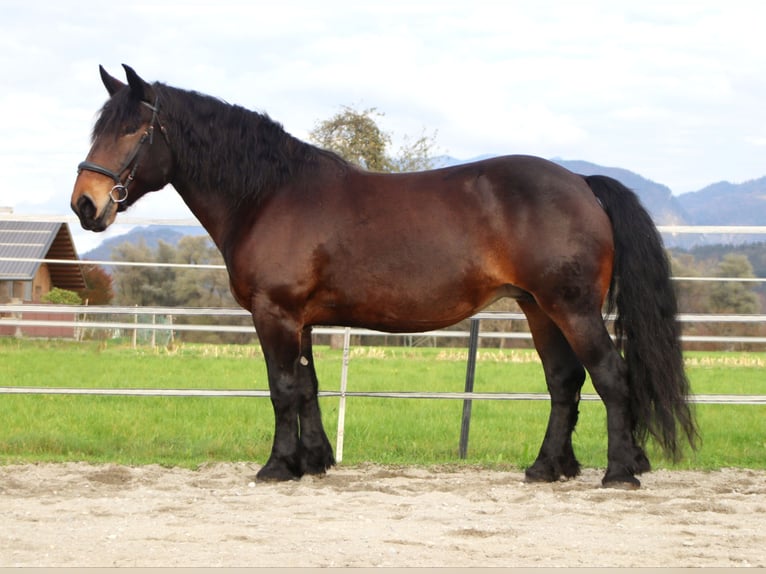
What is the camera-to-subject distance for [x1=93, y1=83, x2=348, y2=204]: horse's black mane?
207 inches

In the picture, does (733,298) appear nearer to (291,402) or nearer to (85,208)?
(291,402)

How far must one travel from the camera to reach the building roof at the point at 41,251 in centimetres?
2286

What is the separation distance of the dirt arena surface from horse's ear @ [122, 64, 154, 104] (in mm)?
2184

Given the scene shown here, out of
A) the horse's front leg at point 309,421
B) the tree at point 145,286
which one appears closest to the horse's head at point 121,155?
the horse's front leg at point 309,421

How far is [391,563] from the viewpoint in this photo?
3020 millimetres

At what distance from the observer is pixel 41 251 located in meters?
23.8

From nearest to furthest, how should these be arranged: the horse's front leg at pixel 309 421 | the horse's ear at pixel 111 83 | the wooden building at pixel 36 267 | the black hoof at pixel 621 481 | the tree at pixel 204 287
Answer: the black hoof at pixel 621 481 → the horse's ear at pixel 111 83 → the horse's front leg at pixel 309 421 → the wooden building at pixel 36 267 → the tree at pixel 204 287

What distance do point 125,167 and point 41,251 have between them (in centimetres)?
2015

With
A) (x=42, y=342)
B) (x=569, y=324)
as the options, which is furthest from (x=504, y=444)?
(x=42, y=342)

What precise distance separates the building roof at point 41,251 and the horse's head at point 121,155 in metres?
17.2

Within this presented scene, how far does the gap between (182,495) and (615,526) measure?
2137 millimetres

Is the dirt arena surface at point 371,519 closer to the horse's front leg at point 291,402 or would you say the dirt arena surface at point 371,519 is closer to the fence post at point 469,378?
the horse's front leg at point 291,402

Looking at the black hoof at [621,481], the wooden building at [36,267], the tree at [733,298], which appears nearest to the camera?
the black hoof at [621,481]

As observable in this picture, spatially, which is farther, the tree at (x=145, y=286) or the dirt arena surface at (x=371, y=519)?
the tree at (x=145, y=286)
